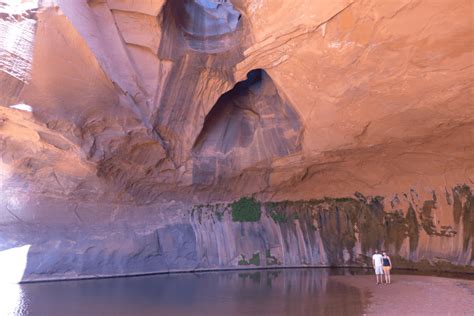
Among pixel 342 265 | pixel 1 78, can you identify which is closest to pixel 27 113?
pixel 1 78

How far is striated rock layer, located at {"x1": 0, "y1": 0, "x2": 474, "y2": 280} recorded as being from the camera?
9.39 meters

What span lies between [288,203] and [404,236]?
4510mm

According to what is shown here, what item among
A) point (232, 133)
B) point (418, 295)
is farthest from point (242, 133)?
point (418, 295)

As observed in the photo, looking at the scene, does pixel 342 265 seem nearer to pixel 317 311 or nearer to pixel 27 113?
pixel 317 311

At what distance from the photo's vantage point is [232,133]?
14.6 metres

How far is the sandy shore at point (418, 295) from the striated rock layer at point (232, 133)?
3.01 meters

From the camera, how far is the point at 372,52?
30.3ft

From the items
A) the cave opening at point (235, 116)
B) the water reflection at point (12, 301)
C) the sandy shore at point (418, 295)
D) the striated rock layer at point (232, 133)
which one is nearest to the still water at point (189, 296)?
the water reflection at point (12, 301)

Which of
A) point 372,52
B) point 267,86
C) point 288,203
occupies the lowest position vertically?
point 288,203

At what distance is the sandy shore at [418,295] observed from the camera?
7.32 m

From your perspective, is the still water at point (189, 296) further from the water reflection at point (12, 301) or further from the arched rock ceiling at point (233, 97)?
the arched rock ceiling at point (233, 97)

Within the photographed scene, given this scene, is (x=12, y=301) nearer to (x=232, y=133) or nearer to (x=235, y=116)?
(x=232, y=133)

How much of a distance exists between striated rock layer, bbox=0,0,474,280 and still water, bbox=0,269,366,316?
2.26 meters

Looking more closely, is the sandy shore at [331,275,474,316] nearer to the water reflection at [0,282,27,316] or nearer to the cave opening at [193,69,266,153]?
the cave opening at [193,69,266,153]
